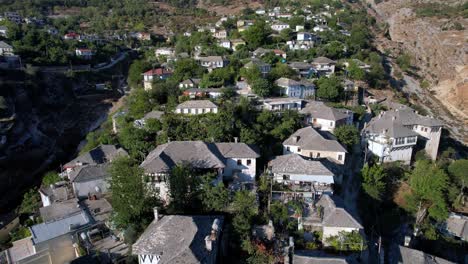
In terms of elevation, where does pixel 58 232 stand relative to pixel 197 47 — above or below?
below

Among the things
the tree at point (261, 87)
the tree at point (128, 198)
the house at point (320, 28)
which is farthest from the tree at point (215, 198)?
the house at point (320, 28)

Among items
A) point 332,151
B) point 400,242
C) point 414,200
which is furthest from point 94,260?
point 414,200

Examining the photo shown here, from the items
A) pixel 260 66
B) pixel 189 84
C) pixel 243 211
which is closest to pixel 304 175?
pixel 243 211

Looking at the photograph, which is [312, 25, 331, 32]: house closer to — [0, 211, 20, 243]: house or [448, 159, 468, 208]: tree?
[448, 159, 468, 208]: tree

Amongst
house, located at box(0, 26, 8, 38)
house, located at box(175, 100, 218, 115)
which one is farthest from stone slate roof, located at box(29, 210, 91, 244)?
house, located at box(0, 26, 8, 38)

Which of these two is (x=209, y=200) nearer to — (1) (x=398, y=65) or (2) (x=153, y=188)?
(2) (x=153, y=188)

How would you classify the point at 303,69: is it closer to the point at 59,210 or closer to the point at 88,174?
the point at 88,174
